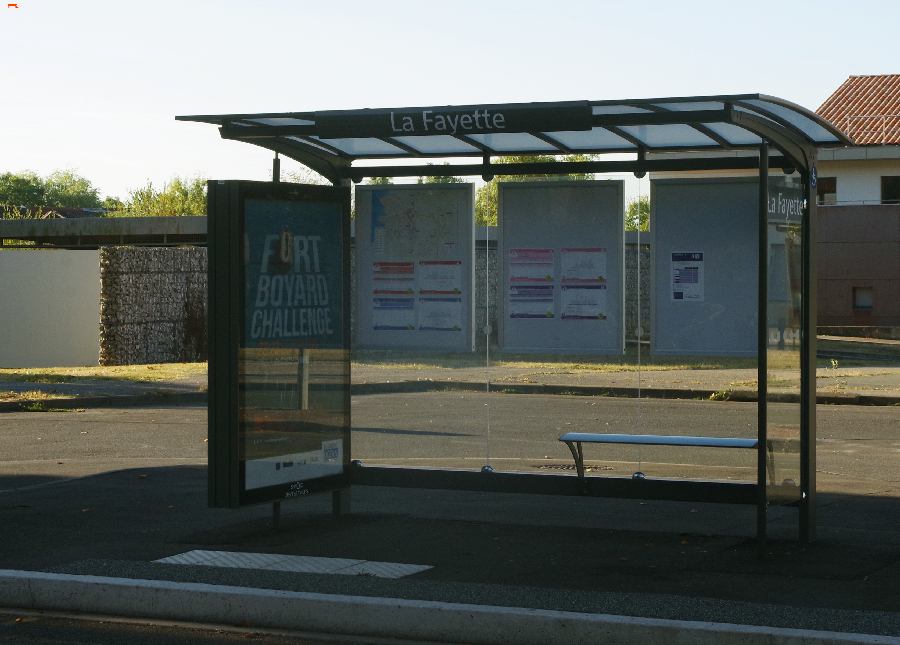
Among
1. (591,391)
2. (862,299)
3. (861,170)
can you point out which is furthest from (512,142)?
(861,170)

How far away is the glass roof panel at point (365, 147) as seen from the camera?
26.6ft

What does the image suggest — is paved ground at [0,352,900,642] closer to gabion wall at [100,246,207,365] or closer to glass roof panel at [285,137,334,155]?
glass roof panel at [285,137,334,155]

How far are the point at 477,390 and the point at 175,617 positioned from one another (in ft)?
43.9

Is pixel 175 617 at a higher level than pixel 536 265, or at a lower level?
lower

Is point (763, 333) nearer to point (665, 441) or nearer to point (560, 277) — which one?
point (665, 441)

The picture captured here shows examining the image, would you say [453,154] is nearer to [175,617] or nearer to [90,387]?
[175,617]

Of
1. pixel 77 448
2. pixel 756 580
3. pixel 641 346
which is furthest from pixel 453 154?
pixel 77 448

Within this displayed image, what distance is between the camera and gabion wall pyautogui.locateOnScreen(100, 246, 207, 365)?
25812 millimetres

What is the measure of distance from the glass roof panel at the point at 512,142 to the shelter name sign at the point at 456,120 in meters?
0.86

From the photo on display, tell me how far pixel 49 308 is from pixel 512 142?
20.7 metres

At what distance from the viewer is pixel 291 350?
299 inches

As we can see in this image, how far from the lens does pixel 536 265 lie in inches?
331

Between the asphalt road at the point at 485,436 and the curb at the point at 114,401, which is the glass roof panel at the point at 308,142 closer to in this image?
the asphalt road at the point at 485,436

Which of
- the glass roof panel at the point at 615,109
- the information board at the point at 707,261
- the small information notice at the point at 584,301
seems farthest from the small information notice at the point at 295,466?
the glass roof panel at the point at 615,109
